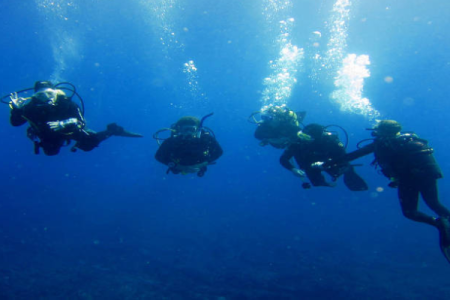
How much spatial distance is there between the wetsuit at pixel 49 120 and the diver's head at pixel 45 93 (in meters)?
0.07

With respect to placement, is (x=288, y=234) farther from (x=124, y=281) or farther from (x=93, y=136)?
(x=93, y=136)

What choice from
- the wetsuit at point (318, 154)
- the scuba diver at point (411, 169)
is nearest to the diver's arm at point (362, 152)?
the scuba diver at point (411, 169)

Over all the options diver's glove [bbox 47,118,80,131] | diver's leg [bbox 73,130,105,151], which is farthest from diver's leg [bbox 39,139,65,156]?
diver's glove [bbox 47,118,80,131]

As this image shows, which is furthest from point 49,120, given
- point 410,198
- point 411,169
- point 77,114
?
point 410,198

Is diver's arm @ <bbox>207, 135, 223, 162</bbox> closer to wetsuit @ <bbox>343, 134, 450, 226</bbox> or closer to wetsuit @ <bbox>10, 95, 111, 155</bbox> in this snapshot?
wetsuit @ <bbox>10, 95, 111, 155</bbox>

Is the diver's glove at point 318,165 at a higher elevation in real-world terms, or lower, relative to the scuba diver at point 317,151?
lower

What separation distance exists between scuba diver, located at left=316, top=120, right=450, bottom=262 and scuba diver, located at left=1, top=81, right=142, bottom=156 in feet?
21.1

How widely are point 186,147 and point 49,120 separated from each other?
9.91ft

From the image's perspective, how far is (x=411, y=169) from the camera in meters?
5.18

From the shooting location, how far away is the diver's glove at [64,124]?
5.21m

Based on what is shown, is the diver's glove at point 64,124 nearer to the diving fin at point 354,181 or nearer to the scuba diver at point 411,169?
the scuba diver at point 411,169

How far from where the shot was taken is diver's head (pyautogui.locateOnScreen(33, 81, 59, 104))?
5215 mm

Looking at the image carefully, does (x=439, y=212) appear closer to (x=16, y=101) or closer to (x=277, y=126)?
(x=277, y=126)

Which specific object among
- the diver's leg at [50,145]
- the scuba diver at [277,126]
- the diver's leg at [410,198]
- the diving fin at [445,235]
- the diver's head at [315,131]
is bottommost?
the diving fin at [445,235]
